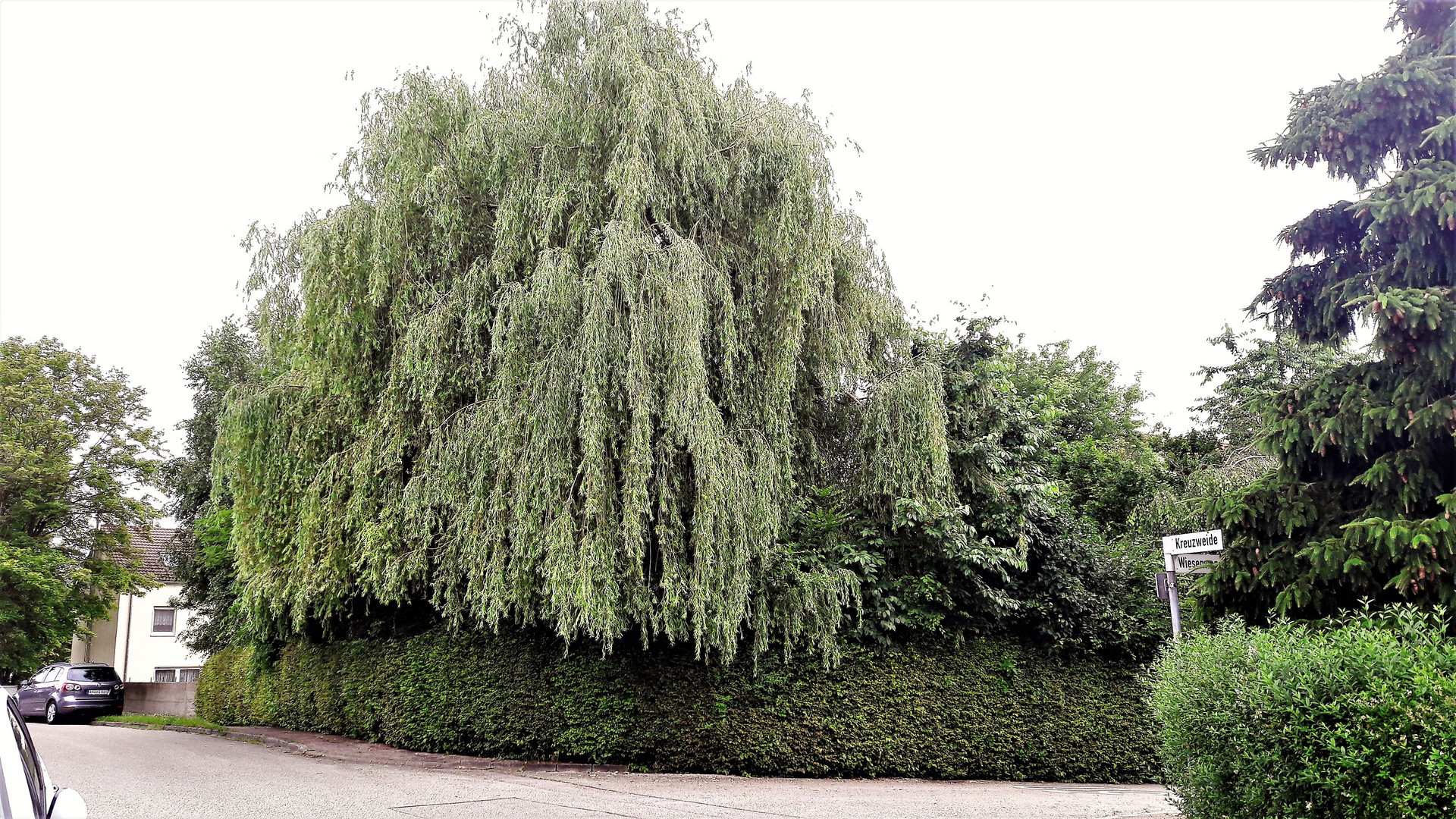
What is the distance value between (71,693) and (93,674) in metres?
0.93

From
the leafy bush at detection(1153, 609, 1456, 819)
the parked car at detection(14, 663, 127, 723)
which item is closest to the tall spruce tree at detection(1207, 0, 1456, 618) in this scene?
the leafy bush at detection(1153, 609, 1456, 819)

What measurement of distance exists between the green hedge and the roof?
15.5m

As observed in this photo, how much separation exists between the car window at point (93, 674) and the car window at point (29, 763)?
90.4 feet

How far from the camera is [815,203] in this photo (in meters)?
13.3

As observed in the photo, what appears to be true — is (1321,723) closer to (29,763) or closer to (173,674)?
(29,763)

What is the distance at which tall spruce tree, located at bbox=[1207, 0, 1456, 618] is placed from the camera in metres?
7.18

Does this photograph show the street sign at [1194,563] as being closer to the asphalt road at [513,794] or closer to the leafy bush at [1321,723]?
the leafy bush at [1321,723]

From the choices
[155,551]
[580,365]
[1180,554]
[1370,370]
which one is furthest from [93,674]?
[1370,370]

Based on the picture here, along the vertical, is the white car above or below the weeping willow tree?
below

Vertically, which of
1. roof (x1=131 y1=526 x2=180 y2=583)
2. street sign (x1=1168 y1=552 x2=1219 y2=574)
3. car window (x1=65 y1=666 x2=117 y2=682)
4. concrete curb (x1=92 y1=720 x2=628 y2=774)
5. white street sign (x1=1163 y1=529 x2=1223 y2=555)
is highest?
roof (x1=131 y1=526 x2=180 y2=583)

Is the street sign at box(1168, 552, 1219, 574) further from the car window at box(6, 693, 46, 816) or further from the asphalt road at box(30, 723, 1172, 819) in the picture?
the car window at box(6, 693, 46, 816)

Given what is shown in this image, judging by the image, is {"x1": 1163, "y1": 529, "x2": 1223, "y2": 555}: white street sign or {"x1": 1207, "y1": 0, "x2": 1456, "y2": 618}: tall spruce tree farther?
{"x1": 1163, "y1": 529, "x2": 1223, "y2": 555}: white street sign

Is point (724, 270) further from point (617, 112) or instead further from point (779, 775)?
point (779, 775)

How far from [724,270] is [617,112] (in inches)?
103
